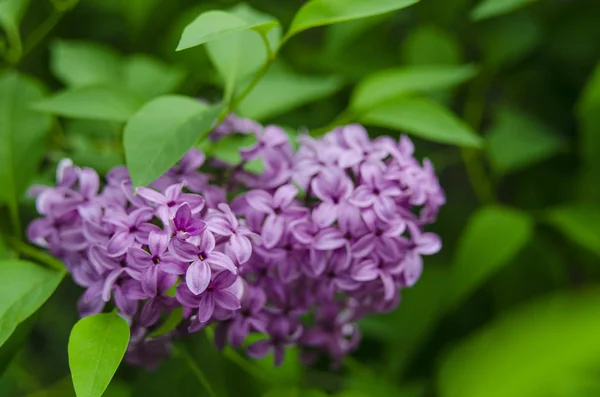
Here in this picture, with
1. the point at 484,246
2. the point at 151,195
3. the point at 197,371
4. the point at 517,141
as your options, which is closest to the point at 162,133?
the point at 151,195

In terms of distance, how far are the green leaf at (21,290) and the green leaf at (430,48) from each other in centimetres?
67

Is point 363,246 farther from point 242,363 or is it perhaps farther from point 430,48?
point 430,48

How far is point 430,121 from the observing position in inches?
38.6

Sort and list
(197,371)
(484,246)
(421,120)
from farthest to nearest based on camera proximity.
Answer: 1. (484,246)
2. (421,120)
3. (197,371)

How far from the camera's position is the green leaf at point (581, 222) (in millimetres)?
1108

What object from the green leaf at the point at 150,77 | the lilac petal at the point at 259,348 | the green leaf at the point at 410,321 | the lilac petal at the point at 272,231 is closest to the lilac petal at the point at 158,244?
the lilac petal at the point at 272,231

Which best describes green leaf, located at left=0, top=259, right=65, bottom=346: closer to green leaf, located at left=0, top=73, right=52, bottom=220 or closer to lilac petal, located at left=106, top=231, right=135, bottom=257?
lilac petal, located at left=106, top=231, right=135, bottom=257

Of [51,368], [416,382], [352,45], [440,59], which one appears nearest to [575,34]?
[440,59]

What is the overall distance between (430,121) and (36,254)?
1.66ft

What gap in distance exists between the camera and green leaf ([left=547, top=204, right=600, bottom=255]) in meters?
1.11

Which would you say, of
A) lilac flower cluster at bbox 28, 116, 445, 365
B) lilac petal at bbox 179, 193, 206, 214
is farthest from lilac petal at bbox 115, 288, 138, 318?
lilac petal at bbox 179, 193, 206, 214

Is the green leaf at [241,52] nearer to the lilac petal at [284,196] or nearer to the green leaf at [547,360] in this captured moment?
the lilac petal at [284,196]

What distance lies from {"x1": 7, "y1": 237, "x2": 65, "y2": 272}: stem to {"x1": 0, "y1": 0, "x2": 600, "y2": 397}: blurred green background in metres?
0.09

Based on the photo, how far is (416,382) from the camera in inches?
48.6
